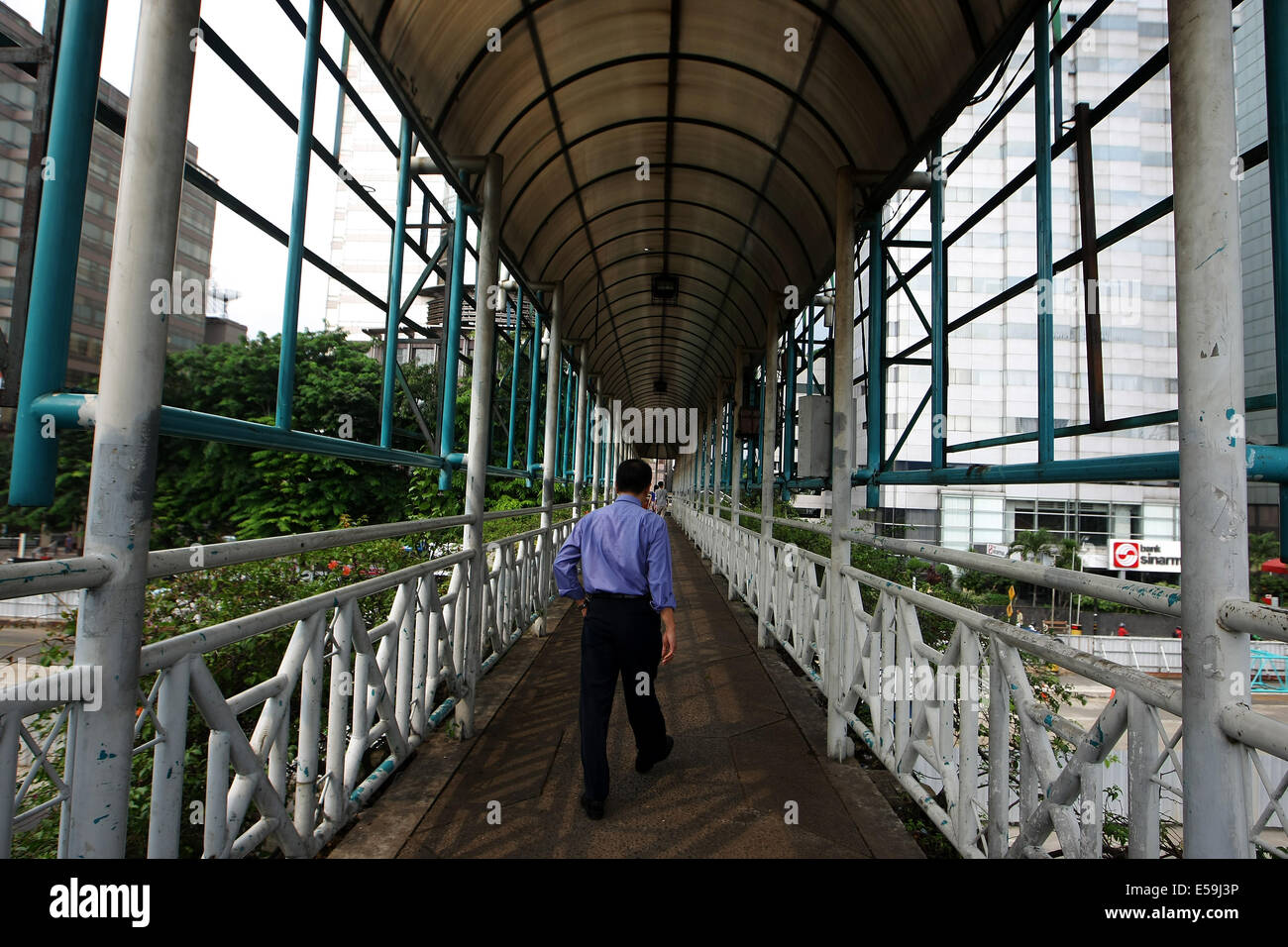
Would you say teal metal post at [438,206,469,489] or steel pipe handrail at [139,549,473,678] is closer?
steel pipe handrail at [139,549,473,678]

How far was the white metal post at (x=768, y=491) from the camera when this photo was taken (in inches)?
304

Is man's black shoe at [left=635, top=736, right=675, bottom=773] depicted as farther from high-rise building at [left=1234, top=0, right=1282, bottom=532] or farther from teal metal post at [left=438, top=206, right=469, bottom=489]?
high-rise building at [left=1234, top=0, right=1282, bottom=532]

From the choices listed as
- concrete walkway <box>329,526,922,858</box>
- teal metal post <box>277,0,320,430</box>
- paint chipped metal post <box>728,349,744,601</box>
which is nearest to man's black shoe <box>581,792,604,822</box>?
concrete walkway <box>329,526,922,858</box>

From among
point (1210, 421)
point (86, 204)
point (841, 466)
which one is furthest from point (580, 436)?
point (1210, 421)

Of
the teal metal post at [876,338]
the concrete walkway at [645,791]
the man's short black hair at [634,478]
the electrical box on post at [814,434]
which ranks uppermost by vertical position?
the teal metal post at [876,338]

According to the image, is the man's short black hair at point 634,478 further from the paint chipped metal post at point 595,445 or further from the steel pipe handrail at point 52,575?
the paint chipped metal post at point 595,445

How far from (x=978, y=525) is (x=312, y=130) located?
33159mm

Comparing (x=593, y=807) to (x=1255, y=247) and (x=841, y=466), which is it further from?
(x=1255, y=247)

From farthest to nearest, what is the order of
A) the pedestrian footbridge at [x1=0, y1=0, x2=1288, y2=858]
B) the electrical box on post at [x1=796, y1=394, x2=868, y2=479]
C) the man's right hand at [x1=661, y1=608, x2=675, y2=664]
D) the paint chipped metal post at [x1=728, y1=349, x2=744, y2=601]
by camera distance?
the paint chipped metal post at [x1=728, y1=349, x2=744, y2=601] → the electrical box on post at [x1=796, y1=394, x2=868, y2=479] → the man's right hand at [x1=661, y1=608, x2=675, y2=664] → the pedestrian footbridge at [x1=0, y1=0, x2=1288, y2=858]

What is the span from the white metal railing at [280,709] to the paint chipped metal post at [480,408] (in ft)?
0.16

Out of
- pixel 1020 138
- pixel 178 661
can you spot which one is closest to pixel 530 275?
pixel 178 661

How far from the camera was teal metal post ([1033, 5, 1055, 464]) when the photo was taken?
2.89 metres

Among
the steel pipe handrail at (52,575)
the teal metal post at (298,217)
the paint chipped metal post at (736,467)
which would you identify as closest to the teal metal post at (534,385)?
the paint chipped metal post at (736,467)
